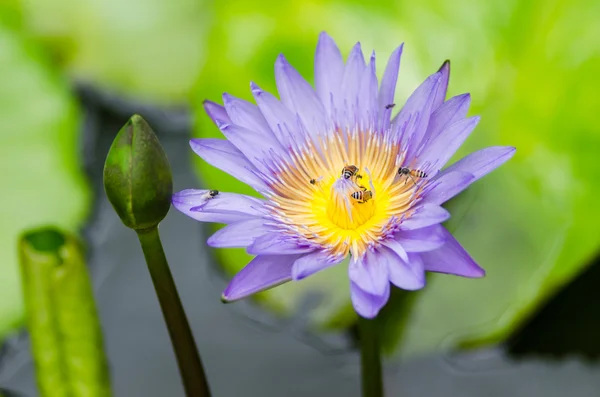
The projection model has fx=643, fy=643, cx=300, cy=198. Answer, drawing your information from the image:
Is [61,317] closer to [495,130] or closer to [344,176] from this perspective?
[344,176]

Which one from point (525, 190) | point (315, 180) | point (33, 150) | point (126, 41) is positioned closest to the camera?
point (315, 180)

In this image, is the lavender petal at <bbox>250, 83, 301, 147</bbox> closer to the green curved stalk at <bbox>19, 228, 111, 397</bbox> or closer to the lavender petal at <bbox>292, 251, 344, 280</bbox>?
the lavender petal at <bbox>292, 251, 344, 280</bbox>

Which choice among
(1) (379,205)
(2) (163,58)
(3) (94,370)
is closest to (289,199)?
(1) (379,205)

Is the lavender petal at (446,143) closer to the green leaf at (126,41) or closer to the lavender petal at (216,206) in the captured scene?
the lavender petal at (216,206)

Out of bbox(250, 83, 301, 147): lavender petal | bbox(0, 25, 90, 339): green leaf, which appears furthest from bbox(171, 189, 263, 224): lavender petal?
bbox(0, 25, 90, 339): green leaf

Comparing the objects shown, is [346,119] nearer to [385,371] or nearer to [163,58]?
[385,371]

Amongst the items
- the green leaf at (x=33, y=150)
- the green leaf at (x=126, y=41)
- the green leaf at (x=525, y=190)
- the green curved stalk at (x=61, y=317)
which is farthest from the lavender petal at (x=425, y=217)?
the green leaf at (x=126, y=41)

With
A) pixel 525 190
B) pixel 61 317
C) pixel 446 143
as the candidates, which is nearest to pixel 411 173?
pixel 446 143
